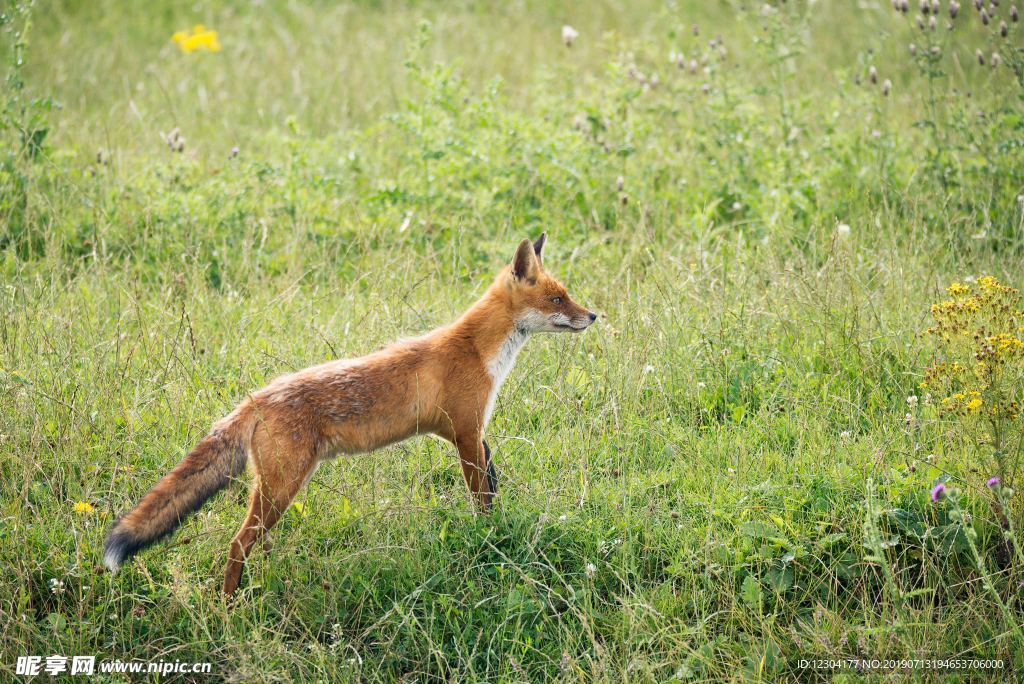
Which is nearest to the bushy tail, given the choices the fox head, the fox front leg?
the fox front leg

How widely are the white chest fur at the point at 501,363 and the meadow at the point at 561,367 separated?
0.36 m

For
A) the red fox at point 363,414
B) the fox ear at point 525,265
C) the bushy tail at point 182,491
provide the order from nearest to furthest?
the bushy tail at point 182,491 < the red fox at point 363,414 < the fox ear at point 525,265

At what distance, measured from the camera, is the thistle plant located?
15.3ft

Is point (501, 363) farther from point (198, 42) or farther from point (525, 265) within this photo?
point (198, 42)

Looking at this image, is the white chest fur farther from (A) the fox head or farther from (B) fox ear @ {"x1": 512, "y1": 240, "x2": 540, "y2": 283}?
(B) fox ear @ {"x1": 512, "y1": 240, "x2": 540, "y2": 283}

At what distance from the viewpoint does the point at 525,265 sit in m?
5.62

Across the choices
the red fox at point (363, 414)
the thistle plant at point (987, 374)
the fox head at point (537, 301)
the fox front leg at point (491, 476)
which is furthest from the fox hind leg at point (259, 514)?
the thistle plant at point (987, 374)

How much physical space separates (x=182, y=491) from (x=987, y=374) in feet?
12.2

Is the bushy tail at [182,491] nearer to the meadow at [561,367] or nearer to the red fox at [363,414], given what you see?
the red fox at [363,414]

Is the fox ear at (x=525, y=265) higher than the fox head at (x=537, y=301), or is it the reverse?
the fox ear at (x=525, y=265)

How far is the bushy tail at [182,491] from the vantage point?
4285mm

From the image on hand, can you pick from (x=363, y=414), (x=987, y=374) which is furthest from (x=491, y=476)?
(x=987, y=374)

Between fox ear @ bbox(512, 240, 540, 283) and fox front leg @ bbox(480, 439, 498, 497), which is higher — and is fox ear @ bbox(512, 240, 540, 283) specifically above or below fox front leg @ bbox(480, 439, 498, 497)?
above

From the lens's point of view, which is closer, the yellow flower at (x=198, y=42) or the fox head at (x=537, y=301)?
the fox head at (x=537, y=301)
